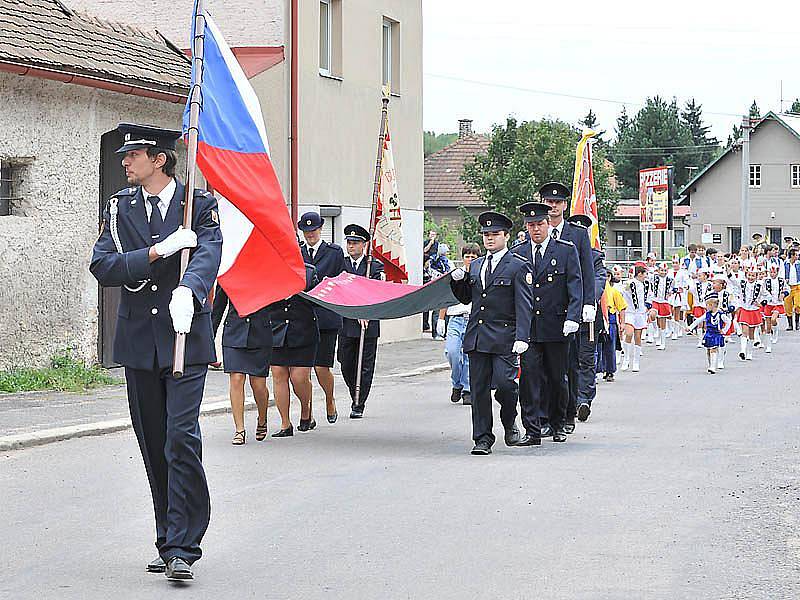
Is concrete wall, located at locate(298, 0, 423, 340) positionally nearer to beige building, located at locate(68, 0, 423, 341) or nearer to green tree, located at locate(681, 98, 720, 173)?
beige building, located at locate(68, 0, 423, 341)

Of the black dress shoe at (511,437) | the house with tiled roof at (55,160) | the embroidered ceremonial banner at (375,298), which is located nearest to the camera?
the black dress shoe at (511,437)

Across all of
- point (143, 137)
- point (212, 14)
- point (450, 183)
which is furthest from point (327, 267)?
point (450, 183)

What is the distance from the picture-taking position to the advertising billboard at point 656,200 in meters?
46.8

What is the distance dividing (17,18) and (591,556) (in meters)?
11.8

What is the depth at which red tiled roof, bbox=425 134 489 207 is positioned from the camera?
65.9 metres

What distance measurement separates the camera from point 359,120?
79.6 feet

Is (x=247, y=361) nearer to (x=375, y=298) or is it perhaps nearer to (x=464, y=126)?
(x=375, y=298)

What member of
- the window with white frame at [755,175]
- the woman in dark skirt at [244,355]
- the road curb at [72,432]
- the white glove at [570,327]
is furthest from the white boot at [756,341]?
the window with white frame at [755,175]

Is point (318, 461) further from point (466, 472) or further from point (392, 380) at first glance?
point (392, 380)

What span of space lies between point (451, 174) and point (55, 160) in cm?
5147

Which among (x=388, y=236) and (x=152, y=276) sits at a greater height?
(x=388, y=236)

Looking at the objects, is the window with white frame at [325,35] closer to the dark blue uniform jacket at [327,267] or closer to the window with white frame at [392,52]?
the window with white frame at [392,52]

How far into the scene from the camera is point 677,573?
7.04 m

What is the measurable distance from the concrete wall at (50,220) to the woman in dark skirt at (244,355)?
5102 millimetres
